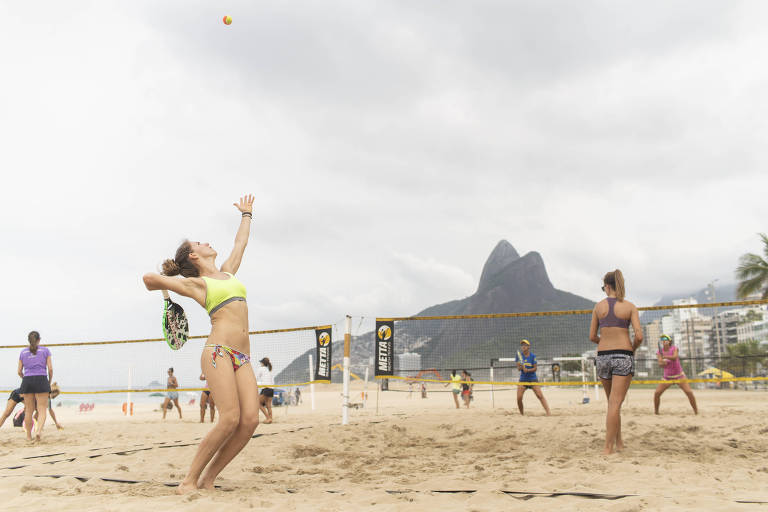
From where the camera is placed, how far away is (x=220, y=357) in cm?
352

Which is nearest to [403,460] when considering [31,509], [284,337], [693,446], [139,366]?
[693,446]

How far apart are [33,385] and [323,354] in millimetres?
4082

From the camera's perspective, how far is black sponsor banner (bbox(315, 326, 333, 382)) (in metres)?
8.79

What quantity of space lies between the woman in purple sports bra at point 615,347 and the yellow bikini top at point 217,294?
3205 millimetres

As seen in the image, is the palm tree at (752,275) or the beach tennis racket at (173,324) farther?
the palm tree at (752,275)

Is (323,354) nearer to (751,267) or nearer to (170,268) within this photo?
(170,268)

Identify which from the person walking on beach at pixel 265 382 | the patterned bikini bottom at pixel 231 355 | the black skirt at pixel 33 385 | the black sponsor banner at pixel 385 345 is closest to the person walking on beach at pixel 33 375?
the black skirt at pixel 33 385

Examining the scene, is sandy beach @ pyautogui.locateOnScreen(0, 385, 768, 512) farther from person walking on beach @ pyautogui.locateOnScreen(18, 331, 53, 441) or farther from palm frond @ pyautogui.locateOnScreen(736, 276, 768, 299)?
palm frond @ pyautogui.locateOnScreen(736, 276, 768, 299)

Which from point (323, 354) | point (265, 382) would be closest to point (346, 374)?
point (323, 354)

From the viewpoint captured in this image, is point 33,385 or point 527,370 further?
point 527,370

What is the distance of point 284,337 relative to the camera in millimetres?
10039

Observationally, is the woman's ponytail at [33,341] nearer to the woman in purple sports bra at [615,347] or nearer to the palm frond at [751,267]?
the woman in purple sports bra at [615,347]

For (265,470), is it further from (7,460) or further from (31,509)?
(7,460)

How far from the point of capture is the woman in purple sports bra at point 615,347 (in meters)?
4.83
